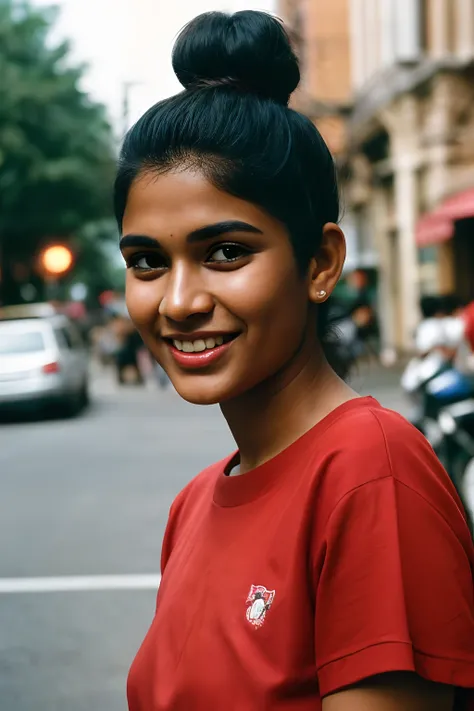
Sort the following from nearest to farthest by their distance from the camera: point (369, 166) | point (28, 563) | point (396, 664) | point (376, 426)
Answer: point (396, 664) < point (376, 426) < point (28, 563) < point (369, 166)

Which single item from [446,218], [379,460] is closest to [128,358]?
[446,218]

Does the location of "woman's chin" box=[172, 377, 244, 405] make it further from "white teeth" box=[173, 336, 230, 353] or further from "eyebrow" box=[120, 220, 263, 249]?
"eyebrow" box=[120, 220, 263, 249]

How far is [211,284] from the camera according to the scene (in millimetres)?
1410

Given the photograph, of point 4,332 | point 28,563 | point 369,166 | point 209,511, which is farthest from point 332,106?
point 209,511

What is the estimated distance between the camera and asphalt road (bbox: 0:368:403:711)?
16.2ft

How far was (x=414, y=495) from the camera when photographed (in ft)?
4.09

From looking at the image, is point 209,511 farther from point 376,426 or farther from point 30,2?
point 30,2

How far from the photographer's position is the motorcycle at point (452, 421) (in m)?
7.34

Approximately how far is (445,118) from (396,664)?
23662 mm

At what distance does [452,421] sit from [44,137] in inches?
1129

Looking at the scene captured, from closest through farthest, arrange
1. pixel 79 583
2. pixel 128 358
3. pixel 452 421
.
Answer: pixel 79 583 → pixel 452 421 → pixel 128 358

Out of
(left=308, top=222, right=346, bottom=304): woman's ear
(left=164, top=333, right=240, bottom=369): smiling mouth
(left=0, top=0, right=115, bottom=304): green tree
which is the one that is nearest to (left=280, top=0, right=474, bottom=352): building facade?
(left=0, top=0, right=115, bottom=304): green tree

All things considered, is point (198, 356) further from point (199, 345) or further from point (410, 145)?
point (410, 145)

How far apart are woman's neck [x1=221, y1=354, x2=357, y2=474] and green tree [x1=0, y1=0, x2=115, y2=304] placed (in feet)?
105
